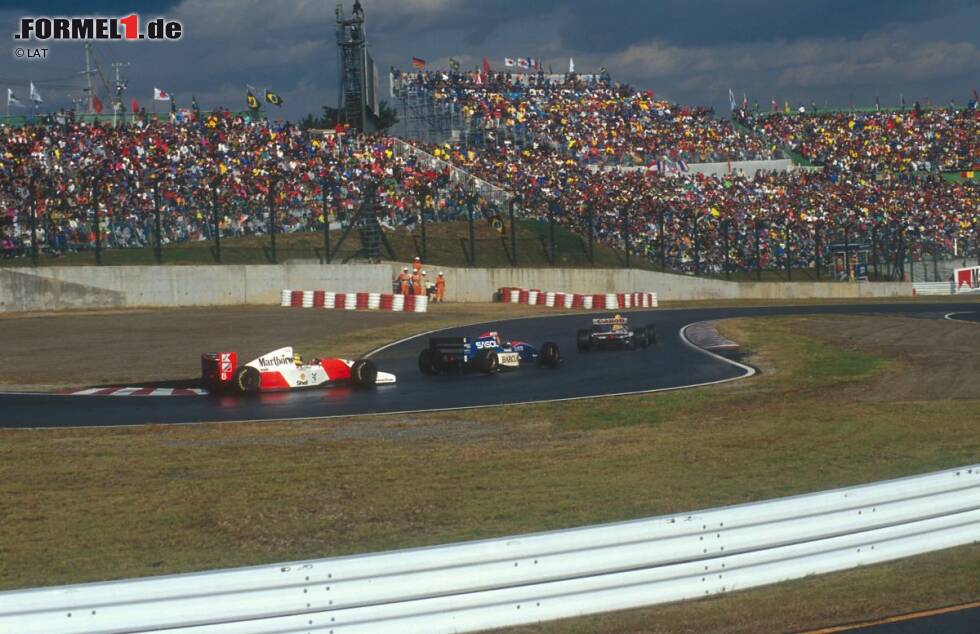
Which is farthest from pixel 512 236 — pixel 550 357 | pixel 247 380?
pixel 247 380

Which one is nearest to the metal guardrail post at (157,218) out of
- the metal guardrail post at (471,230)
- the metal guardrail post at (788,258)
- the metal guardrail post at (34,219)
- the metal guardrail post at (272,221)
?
the metal guardrail post at (34,219)

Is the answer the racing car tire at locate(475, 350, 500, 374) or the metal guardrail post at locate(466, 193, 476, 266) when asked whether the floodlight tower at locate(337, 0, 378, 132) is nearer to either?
the metal guardrail post at locate(466, 193, 476, 266)

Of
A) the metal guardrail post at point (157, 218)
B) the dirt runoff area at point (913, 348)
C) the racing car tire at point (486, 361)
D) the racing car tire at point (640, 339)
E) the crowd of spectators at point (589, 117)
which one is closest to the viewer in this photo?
the dirt runoff area at point (913, 348)

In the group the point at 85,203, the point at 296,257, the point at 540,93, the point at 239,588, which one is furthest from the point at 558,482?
the point at 540,93

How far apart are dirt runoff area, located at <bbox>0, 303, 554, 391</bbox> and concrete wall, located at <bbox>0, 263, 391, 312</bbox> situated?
1.08 metres

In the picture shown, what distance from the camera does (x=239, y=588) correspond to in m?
6.88

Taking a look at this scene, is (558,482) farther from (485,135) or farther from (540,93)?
(540,93)

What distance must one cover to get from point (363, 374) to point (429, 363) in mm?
2383

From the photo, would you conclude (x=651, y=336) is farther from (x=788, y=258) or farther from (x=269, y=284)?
(x=788, y=258)

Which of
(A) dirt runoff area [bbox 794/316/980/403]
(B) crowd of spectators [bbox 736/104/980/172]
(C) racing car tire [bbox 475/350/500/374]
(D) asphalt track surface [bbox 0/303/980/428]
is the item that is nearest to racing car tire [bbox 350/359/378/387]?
(D) asphalt track surface [bbox 0/303/980/428]

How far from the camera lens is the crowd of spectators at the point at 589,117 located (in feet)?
203

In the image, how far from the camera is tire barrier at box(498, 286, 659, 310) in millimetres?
47656

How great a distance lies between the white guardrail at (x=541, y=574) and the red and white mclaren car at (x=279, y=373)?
46.4 ft

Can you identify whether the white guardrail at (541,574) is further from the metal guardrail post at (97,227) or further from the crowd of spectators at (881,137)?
the crowd of spectators at (881,137)
